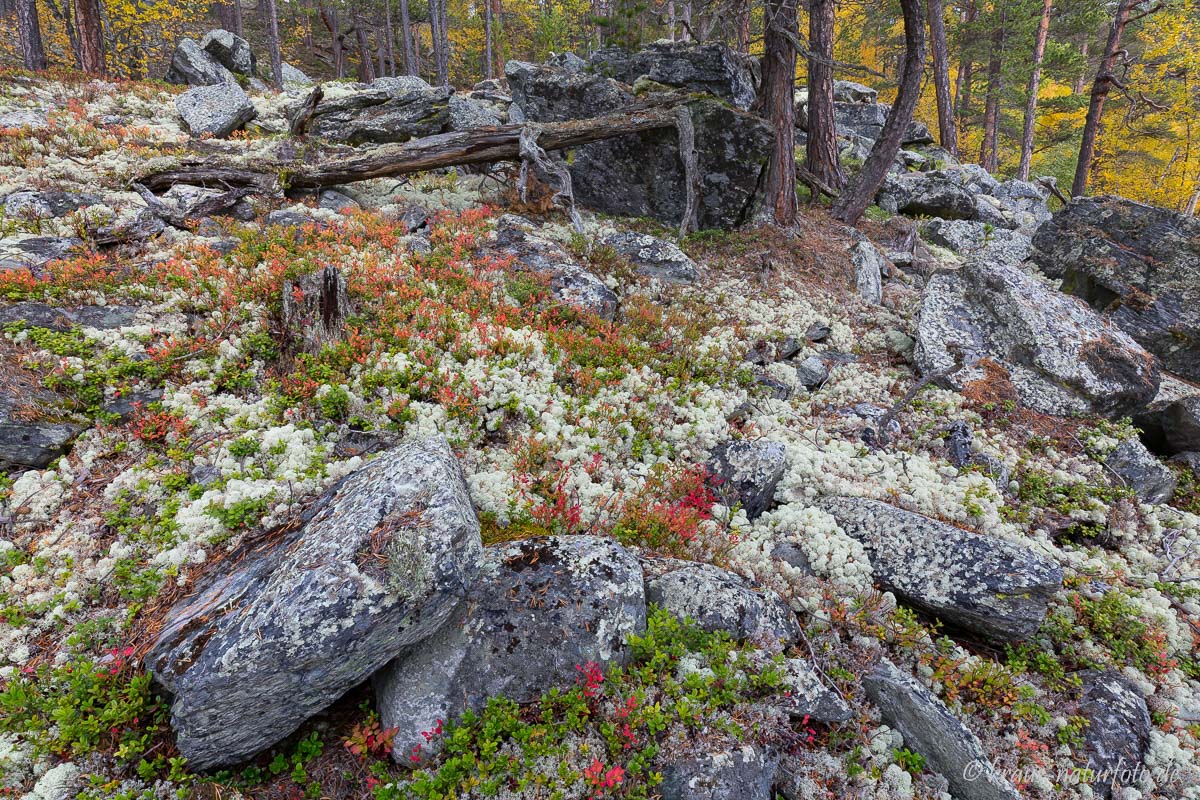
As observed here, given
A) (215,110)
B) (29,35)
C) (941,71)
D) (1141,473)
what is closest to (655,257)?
(1141,473)

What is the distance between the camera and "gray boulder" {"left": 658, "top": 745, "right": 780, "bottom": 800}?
371 centimetres

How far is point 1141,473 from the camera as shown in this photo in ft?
25.4

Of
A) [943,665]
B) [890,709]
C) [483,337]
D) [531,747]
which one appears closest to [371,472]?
[531,747]

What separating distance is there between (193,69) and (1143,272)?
30.0 m

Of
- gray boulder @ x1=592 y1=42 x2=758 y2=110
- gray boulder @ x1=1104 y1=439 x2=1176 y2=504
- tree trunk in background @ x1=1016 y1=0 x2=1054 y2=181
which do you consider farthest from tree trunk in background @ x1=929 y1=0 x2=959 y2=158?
gray boulder @ x1=1104 y1=439 x2=1176 y2=504

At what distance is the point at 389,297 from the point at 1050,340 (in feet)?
36.1

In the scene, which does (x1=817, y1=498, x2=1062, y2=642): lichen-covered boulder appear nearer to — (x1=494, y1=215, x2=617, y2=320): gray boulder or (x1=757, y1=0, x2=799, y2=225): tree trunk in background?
(x1=494, y1=215, x2=617, y2=320): gray boulder

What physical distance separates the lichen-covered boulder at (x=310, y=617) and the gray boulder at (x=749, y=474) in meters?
3.50

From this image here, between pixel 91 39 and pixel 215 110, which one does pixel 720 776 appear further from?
pixel 91 39

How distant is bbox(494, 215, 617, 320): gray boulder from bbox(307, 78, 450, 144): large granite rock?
601cm

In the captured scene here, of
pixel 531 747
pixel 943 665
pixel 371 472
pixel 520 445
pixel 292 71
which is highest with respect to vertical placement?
pixel 292 71

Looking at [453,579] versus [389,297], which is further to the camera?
[389,297]

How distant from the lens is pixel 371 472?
4.96m

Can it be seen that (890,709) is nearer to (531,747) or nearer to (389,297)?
(531,747)
